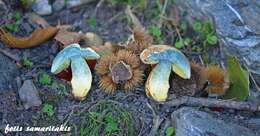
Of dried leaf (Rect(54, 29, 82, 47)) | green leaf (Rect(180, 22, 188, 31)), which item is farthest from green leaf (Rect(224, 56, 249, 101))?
dried leaf (Rect(54, 29, 82, 47))

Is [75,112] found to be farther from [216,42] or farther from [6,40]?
[216,42]

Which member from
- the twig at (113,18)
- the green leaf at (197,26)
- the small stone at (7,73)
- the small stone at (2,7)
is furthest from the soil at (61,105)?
the green leaf at (197,26)

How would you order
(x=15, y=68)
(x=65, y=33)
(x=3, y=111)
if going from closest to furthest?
(x=3, y=111) < (x=15, y=68) < (x=65, y=33)

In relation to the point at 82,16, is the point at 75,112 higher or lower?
lower

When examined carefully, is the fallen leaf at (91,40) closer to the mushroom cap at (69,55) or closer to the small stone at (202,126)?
the mushroom cap at (69,55)

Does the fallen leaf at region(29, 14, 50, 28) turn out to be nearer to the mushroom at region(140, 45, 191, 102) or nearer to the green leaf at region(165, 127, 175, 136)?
the mushroom at region(140, 45, 191, 102)

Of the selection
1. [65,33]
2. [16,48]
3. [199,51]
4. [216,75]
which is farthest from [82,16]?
[216,75]

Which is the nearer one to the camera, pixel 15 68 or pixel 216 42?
pixel 15 68
